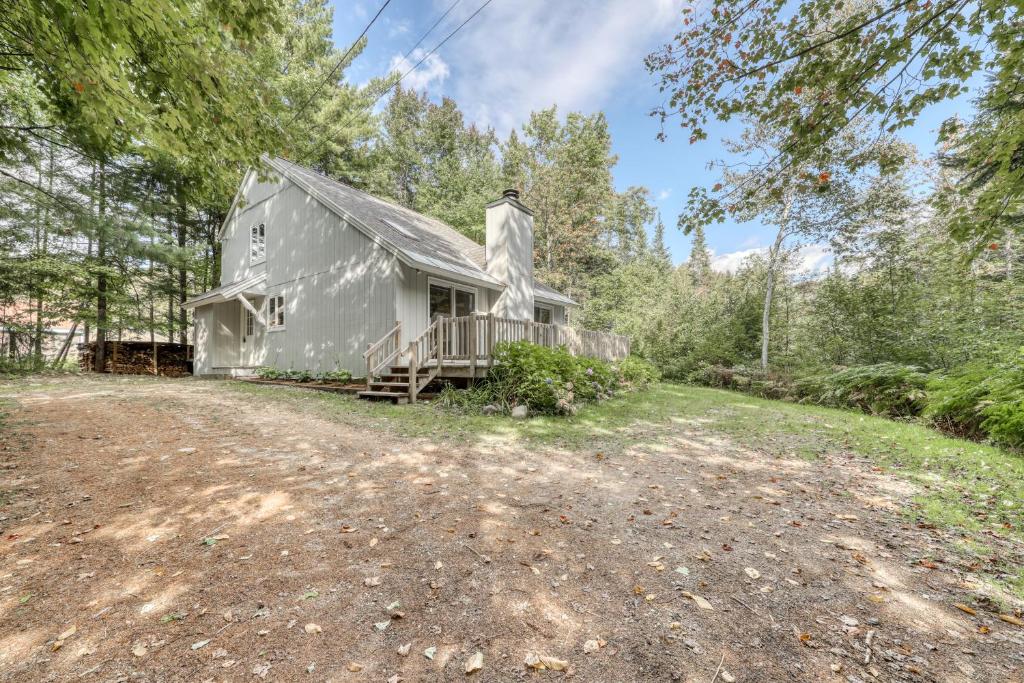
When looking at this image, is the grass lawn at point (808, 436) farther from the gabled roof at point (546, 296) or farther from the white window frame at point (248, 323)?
the gabled roof at point (546, 296)

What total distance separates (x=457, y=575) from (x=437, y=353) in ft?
22.3

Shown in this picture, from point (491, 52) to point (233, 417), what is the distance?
1192cm

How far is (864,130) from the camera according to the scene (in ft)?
44.9

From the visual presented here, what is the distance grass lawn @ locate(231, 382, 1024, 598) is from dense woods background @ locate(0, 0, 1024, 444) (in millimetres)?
2302

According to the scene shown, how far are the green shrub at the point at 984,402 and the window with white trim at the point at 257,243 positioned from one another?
1840 centimetres

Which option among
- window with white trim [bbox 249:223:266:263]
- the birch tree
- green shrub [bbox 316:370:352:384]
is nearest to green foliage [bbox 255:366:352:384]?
green shrub [bbox 316:370:352:384]

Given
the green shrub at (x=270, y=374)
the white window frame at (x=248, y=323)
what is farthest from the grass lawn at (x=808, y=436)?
the white window frame at (x=248, y=323)

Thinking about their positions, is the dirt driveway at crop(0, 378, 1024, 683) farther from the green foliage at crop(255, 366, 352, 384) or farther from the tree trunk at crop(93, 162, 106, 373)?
the tree trunk at crop(93, 162, 106, 373)

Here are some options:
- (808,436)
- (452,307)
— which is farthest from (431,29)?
(808,436)

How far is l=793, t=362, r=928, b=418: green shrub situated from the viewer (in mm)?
9195

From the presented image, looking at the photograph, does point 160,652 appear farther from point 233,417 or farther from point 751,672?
point 233,417

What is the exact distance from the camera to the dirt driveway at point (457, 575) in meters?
1.88

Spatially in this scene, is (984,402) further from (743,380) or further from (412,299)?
(412,299)

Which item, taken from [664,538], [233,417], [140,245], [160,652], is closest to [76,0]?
[160,652]
